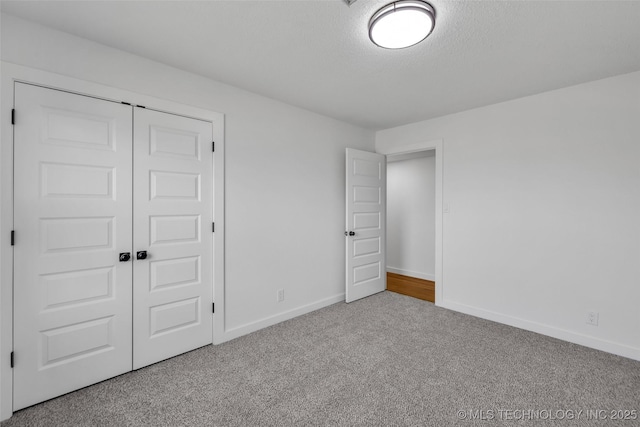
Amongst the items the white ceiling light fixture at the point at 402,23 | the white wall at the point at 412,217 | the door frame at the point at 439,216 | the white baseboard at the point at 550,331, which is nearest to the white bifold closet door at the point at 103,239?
the white ceiling light fixture at the point at 402,23

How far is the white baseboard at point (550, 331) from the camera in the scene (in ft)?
8.11

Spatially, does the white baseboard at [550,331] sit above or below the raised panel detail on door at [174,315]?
below

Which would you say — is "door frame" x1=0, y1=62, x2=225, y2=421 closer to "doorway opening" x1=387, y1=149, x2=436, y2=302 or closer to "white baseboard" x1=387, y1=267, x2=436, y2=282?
"doorway opening" x1=387, y1=149, x2=436, y2=302

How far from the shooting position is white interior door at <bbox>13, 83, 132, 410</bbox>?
1808 millimetres

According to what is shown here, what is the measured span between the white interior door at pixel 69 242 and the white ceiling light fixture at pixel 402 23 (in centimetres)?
189

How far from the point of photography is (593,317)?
8.61 feet

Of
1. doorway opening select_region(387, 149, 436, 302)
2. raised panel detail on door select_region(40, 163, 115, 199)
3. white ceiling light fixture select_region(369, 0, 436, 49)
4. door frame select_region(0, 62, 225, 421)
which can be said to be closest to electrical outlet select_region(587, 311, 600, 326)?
doorway opening select_region(387, 149, 436, 302)

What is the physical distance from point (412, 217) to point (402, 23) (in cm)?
401

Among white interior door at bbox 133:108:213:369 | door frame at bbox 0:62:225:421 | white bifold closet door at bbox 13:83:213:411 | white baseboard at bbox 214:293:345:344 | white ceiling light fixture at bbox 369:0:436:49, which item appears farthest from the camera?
white baseboard at bbox 214:293:345:344

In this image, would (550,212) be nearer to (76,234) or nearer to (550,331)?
(550,331)

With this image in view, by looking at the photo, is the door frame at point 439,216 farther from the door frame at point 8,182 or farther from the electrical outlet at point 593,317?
the door frame at point 8,182

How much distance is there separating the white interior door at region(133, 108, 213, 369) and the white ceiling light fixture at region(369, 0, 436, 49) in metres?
1.65

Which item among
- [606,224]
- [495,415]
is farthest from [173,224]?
[606,224]

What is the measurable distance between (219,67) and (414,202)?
3.98m
